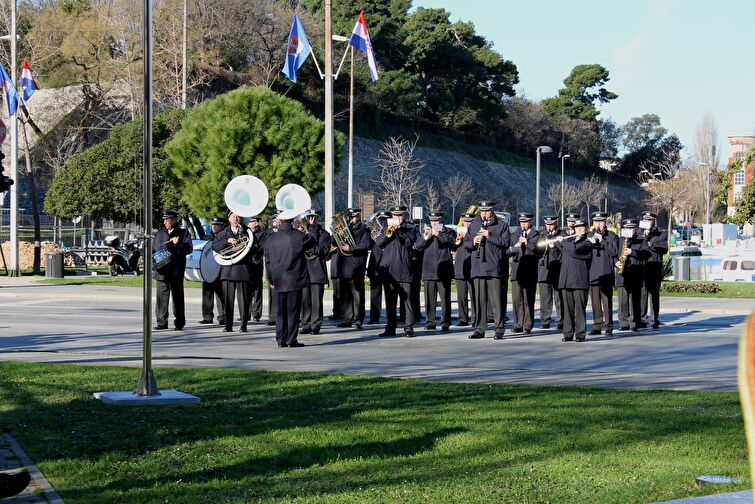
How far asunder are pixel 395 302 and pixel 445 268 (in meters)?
1.86

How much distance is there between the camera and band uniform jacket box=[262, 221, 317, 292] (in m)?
15.6

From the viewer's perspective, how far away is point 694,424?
8.78 meters

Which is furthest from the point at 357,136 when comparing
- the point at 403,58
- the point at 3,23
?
the point at 3,23

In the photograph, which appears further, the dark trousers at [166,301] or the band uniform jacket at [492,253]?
the dark trousers at [166,301]

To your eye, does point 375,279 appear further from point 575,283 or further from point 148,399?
point 148,399

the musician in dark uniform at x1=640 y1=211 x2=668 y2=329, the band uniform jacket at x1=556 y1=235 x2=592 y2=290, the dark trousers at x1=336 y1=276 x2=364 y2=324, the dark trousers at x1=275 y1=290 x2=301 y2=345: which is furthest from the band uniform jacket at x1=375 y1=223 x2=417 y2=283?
the musician in dark uniform at x1=640 y1=211 x2=668 y2=329

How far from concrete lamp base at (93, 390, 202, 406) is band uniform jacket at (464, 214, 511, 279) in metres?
8.69

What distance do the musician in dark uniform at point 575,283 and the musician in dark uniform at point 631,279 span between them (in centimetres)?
187

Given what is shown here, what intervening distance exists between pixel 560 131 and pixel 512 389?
315 feet

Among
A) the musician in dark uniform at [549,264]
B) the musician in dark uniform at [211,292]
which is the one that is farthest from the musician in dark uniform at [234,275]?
the musician in dark uniform at [549,264]

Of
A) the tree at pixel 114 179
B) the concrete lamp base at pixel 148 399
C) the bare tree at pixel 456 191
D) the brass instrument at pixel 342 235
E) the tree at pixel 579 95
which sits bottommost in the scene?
the concrete lamp base at pixel 148 399

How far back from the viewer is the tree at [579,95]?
107 meters

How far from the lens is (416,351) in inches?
607

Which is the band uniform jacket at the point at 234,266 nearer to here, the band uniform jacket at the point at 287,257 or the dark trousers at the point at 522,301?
the band uniform jacket at the point at 287,257
